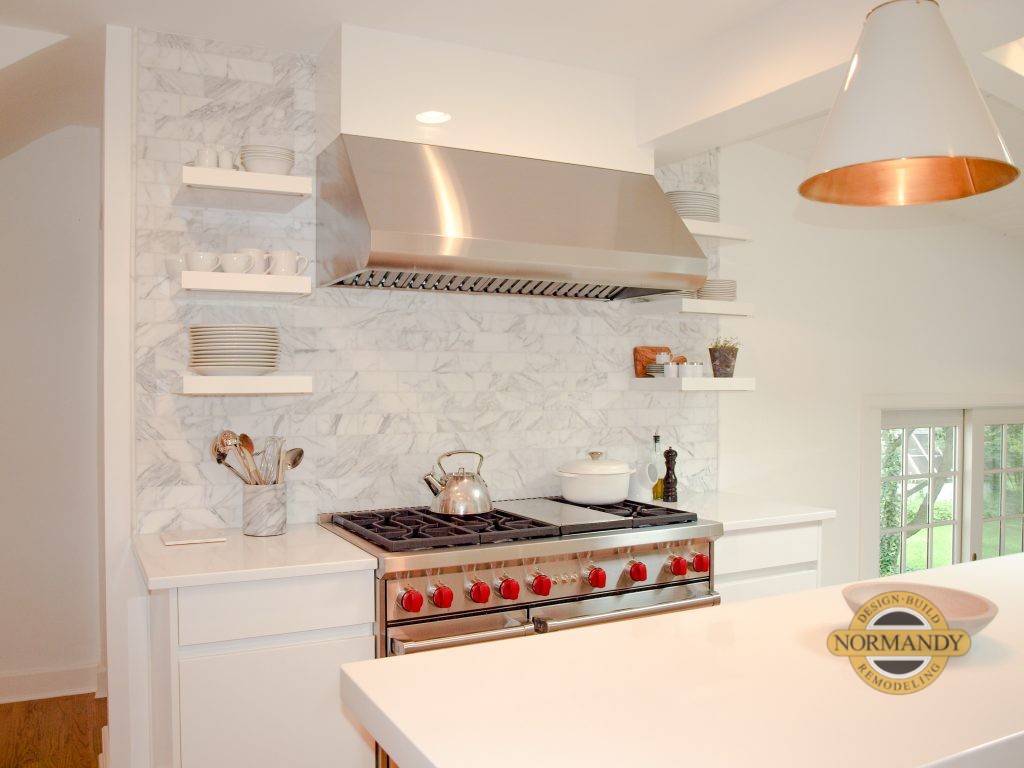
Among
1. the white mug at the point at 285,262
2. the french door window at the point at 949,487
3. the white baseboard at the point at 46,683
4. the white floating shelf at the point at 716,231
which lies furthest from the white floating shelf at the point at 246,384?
the french door window at the point at 949,487

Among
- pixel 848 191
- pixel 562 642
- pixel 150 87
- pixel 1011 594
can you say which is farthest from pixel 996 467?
pixel 150 87

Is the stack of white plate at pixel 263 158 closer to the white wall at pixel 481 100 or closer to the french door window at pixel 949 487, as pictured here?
the white wall at pixel 481 100

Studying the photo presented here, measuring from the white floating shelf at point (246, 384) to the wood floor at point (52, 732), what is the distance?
1.73 meters

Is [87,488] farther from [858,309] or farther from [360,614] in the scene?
[858,309]

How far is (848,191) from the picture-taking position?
178 cm

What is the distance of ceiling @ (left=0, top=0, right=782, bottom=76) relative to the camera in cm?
275

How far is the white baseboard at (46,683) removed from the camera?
3.98m

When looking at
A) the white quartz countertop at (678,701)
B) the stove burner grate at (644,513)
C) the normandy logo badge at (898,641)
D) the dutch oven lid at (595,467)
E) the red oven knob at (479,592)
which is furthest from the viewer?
the dutch oven lid at (595,467)

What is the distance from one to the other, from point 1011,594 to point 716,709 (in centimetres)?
109

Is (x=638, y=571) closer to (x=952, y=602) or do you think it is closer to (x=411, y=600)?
(x=411, y=600)

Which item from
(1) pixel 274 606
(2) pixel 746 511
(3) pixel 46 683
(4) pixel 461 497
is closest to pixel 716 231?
(2) pixel 746 511

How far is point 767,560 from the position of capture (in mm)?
3318

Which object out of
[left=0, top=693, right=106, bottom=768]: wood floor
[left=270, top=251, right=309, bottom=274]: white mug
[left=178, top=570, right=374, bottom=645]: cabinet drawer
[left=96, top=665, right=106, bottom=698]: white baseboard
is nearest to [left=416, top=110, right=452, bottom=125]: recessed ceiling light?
[left=270, top=251, right=309, bottom=274]: white mug

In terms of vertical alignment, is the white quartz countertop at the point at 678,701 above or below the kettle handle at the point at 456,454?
below
